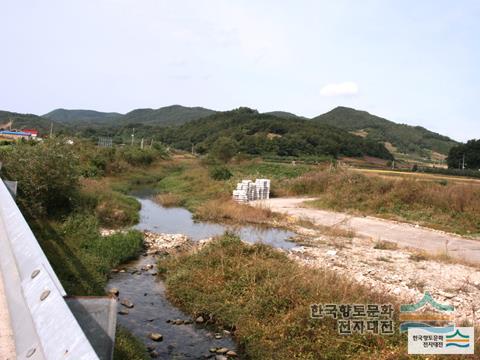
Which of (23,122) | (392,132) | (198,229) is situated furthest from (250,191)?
(392,132)

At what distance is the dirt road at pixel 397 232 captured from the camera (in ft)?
58.6

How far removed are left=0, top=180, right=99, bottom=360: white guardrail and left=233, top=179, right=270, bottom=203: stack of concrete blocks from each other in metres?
25.0

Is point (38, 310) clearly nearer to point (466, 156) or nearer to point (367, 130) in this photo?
point (466, 156)

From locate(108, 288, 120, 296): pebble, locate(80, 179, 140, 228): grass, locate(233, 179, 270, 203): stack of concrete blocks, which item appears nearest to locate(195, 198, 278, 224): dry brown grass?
locate(233, 179, 270, 203): stack of concrete blocks

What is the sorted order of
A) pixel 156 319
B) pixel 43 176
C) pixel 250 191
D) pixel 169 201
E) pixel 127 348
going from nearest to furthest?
1. pixel 127 348
2. pixel 156 319
3. pixel 43 176
4. pixel 169 201
5. pixel 250 191

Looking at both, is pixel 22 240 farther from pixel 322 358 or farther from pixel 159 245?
pixel 159 245

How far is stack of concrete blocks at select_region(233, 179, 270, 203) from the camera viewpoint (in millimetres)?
28516

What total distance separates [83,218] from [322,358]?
1147 centimetres

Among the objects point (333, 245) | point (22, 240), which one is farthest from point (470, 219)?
point (22, 240)

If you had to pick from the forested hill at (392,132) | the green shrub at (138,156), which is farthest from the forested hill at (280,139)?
the forested hill at (392,132)

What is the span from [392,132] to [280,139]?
63356mm

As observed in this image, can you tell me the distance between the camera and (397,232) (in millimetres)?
21125

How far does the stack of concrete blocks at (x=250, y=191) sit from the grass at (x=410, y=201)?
4135mm

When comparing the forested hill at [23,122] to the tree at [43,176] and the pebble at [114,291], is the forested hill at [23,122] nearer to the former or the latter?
the tree at [43,176]
